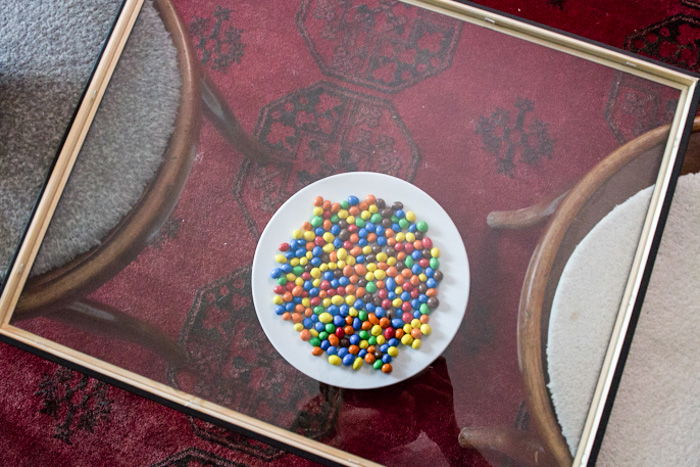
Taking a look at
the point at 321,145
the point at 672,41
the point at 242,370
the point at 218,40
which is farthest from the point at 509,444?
the point at 672,41

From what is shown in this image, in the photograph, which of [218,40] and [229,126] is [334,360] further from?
[218,40]

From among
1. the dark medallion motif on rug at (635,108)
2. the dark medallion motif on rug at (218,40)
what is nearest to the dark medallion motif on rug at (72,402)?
the dark medallion motif on rug at (218,40)

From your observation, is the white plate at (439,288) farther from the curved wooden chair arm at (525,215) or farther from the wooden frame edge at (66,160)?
the wooden frame edge at (66,160)

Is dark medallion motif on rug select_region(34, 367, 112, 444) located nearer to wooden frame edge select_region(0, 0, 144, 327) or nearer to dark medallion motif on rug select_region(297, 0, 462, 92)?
wooden frame edge select_region(0, 0, 144, 327)

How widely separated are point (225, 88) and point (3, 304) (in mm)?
477

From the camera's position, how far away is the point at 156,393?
88 centimetres

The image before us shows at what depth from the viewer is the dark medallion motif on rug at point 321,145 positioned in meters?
0.93

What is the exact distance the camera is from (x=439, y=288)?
88cm

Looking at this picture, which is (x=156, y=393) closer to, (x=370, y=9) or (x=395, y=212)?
(x=395, y=212)

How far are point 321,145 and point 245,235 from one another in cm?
19

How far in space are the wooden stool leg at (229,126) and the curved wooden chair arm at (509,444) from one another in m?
0.52

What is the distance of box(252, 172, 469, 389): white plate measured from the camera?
0.87m

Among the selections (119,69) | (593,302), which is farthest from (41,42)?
(593,302)

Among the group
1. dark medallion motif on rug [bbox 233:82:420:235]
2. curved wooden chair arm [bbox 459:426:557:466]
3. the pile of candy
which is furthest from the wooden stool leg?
curved wooden chair arm [bbox 459:426:557:466]
